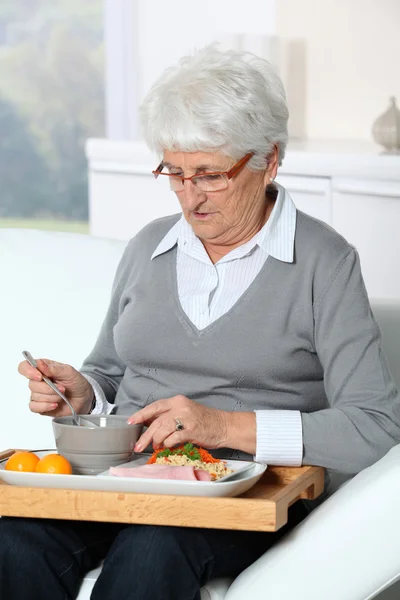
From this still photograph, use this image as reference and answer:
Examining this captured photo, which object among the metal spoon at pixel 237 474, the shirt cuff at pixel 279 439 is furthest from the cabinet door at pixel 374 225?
the metal spoon at pixel 237 474

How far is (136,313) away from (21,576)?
0.60 meters

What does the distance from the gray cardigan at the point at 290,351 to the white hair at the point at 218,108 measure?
193mm

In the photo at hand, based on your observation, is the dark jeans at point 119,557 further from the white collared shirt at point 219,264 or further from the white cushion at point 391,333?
the white cushion at point 391,333

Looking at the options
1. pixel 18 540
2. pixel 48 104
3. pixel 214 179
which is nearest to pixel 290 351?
pixel 214 179

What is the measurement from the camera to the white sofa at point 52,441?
172 centimetres

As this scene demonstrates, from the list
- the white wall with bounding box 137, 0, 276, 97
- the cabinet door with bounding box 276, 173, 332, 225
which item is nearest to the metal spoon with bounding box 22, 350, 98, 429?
the cabinet door with bounding box 276, 173, 332, 225

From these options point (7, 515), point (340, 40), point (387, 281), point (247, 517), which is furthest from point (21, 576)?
point (340, 40)

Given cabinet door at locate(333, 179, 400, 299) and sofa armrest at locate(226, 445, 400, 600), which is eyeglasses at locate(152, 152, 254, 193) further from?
cabinet door at locate(333, 179, 400, 299)

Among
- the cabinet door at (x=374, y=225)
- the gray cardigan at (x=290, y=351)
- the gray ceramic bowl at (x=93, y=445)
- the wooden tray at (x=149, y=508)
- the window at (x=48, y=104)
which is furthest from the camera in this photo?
the window at (x=48, y=104)

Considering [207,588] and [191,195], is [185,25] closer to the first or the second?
[191,195]

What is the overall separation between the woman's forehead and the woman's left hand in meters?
0.44

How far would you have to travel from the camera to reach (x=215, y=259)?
2193mm

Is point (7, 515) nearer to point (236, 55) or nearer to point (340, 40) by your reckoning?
point (236, 55)

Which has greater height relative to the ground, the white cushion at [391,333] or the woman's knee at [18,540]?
the white cushion at [391,333]
